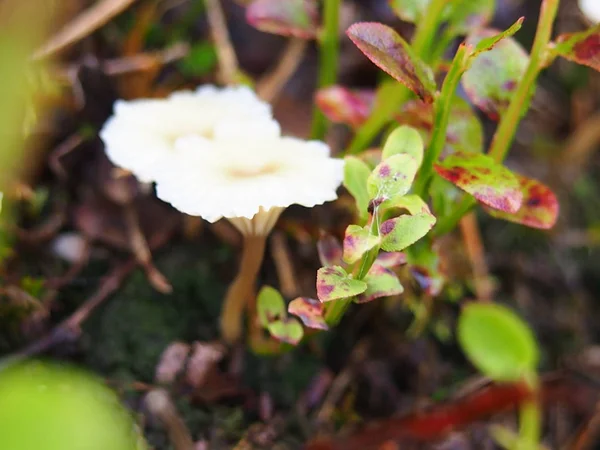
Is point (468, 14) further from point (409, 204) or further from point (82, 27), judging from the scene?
point (82, 27)

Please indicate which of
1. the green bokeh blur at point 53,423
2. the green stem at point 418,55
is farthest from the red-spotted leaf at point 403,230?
the green bokeh blur at point 53,423

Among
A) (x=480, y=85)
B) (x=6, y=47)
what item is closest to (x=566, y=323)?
(x=480, y=85)

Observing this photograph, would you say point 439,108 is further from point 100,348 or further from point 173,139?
point 100,348

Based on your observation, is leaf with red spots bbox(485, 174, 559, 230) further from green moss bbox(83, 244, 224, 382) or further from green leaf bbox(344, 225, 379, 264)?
green moss bbox(83, 244, 224, 382)

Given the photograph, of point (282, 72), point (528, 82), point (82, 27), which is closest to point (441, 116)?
point (528, 82)

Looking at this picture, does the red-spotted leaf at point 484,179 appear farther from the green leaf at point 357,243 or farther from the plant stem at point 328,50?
the plant stem at point 328,50
